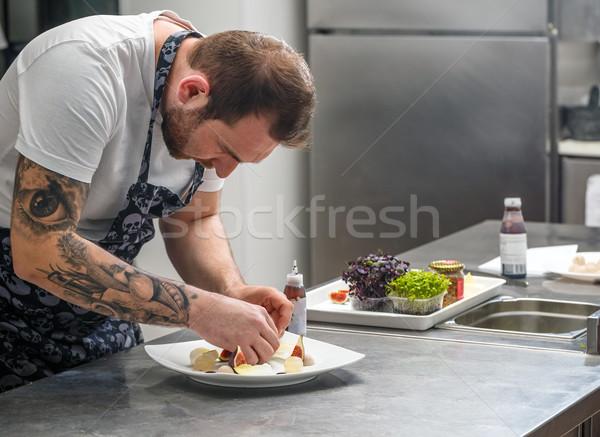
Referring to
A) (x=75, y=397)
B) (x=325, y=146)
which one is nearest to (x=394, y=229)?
(x=325, y=146)

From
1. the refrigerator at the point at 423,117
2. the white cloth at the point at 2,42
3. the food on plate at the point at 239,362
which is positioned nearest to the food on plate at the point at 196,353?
the food on plate at the point at 239,362

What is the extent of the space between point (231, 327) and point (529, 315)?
2.57 ft

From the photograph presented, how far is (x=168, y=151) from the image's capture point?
62.9 inches

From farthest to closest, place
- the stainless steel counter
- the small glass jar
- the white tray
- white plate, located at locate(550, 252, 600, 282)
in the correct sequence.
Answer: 1. white plate, located at locate(550, 252, 600, 282)
2. the small glass jar
3. the white tray
4. the stainless steel counter

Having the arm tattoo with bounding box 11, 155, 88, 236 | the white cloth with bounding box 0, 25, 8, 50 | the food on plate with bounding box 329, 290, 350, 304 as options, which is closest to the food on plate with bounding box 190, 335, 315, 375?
the arm tattoo with bounding box 11, 155, 88, 236

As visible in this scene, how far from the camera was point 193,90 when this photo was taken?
1471mm

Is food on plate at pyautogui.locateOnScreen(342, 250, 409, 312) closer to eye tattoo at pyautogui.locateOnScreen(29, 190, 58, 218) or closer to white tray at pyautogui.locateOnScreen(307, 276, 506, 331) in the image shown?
white tray at pyautogui.locateOnScreen(307, 276, 506, 331)

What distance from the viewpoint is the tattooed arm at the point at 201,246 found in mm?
1798

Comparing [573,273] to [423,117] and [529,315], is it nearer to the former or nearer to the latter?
[529,315]

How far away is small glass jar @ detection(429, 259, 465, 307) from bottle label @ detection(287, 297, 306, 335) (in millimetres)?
335

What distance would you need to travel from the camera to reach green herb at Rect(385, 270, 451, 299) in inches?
66.2

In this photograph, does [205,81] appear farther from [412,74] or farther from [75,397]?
[412,74]

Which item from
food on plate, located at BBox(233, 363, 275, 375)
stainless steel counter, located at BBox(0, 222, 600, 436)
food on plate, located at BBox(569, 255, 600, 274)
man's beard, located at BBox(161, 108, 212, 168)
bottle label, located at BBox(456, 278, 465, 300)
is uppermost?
man's beard, located at BBox(161, 108, 212, 168)

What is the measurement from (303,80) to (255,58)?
91 mm
